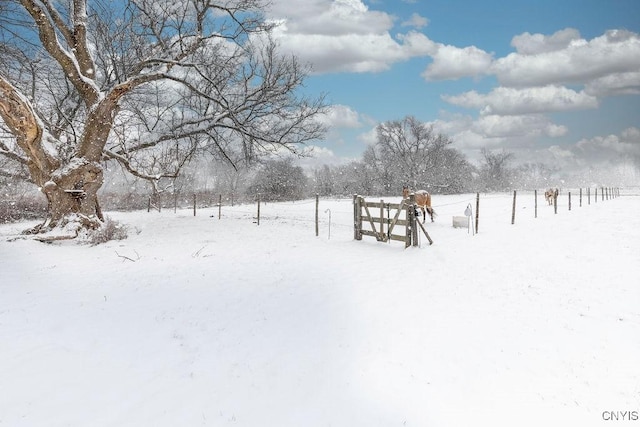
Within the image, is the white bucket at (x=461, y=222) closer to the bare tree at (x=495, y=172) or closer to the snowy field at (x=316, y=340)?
the snowy field at (x=316, y=340)

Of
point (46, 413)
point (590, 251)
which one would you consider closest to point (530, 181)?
point (590, 251)

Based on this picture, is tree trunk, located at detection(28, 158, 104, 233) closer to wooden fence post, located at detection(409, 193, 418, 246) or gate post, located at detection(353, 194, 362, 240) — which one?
gate post, located at detection(353, 194, 362, 240)

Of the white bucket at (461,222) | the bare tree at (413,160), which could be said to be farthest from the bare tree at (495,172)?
the white bucket at (461,222)

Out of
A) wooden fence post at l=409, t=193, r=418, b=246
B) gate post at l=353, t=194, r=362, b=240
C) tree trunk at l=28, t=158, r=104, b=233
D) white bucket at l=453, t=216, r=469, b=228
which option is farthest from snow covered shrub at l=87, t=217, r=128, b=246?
white bucket at l=453, t=216, r=469, b=228

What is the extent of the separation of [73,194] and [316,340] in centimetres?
1091

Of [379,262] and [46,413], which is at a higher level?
[379,262]

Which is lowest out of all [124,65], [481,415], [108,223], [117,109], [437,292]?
[481,415]

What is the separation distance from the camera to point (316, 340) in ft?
18.6

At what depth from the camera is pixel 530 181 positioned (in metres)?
155

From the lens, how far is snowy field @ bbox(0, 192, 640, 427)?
163 inches

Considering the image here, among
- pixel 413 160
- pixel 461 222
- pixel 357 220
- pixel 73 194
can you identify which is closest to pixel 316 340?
pixel 357 220

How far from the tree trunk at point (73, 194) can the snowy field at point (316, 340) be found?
2447mm

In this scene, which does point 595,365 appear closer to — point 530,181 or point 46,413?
point 46,413

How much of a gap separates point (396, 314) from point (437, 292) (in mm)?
1541
